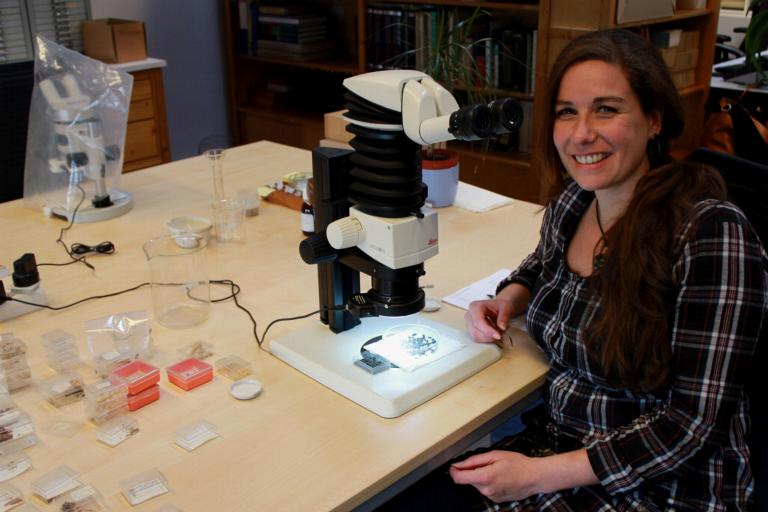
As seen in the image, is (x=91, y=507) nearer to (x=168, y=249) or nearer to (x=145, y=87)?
(x=168, y=249)

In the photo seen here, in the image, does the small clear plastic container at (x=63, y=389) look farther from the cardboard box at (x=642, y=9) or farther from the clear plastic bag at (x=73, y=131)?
the cardboard box at (x=642, y=9)

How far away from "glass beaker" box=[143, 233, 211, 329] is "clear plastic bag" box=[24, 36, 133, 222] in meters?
0.54

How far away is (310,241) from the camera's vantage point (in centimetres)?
137

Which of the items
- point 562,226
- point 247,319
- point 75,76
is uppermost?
point 75,76

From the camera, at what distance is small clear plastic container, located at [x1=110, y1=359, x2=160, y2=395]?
1298 millimetres

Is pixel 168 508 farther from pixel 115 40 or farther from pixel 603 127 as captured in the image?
pixel 115 40

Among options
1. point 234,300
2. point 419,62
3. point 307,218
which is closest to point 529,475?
point 234,300

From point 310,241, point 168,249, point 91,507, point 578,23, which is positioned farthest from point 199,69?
point 91,507

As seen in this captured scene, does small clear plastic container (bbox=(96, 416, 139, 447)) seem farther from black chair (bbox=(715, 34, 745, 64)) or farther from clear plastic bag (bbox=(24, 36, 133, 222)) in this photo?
black chair (bbox=(715, 34, 745, 64))

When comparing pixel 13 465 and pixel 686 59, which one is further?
pixel 686 59

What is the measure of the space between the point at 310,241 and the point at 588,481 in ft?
1.96

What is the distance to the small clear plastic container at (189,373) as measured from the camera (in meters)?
1.34

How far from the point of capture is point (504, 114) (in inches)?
43.8

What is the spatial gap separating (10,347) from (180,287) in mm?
380
